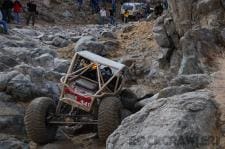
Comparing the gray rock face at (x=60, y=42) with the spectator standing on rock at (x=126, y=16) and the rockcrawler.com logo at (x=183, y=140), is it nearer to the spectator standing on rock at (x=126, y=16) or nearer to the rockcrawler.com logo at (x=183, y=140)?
the spectator standing on rock at (x=126, y=16)

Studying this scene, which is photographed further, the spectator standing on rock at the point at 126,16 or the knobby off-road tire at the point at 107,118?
the spectator standing on rock at the point at 126,16

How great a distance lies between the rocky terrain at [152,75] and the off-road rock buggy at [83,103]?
0.44 metres

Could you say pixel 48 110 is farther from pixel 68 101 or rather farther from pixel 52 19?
pixel 52 19

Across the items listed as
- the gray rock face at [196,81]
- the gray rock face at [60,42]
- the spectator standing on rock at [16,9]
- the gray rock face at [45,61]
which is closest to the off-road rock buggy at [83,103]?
the gray rock face at [196,81]

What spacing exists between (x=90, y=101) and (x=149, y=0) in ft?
135

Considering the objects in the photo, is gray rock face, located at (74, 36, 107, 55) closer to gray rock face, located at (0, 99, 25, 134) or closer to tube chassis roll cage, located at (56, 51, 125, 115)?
gray rock face, located at (0, 99, 25, 134)

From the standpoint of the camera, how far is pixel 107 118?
12164 millimetres

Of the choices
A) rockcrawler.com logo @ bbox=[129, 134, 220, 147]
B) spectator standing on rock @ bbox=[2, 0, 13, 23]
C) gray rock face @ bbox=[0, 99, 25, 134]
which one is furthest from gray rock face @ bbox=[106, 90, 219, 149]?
spectator standing on rock @ bbox=[2, 0, 13, 23]

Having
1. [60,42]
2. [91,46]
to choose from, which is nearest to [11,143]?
[91,46]

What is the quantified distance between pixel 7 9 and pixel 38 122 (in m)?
17.8

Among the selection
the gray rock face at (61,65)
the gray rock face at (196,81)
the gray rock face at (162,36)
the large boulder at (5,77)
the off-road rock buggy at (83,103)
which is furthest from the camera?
the gray rock face at (61,65)

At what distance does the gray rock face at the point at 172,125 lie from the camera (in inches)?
294

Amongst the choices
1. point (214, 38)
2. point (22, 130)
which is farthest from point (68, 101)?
point (214, 38)

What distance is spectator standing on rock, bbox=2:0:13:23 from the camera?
29181 millimetres
